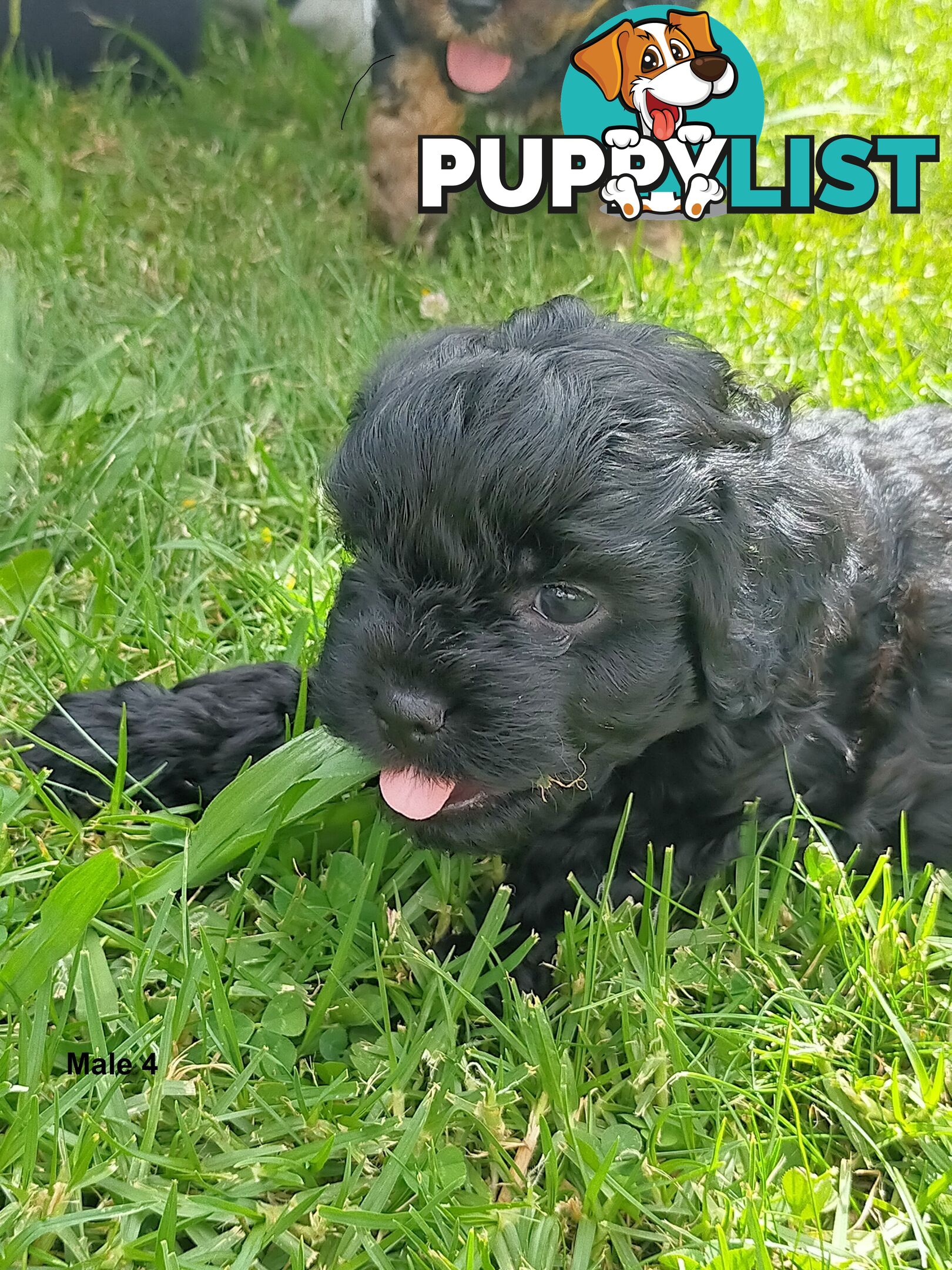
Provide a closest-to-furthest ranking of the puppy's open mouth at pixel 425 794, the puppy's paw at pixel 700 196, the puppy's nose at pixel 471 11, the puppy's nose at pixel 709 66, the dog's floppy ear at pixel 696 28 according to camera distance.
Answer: the puppy's open mouth at pixel 425 794 < the puppy's nose at pixel 471 11 < the dog's floppy ear at pixel 696 28 < the puppy's nose at pixel 709 66 < the puppy's paw at pixel 700 196

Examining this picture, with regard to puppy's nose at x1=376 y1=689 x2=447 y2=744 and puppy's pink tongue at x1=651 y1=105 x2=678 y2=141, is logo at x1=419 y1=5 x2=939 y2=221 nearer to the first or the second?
puppy's pink tongue at x1=651 y1=105 x2=678 y2=141

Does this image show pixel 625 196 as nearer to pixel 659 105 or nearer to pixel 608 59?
pixel 659 105

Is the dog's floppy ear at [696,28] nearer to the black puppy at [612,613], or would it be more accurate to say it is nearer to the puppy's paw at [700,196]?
the puppy's paw at [700,196]

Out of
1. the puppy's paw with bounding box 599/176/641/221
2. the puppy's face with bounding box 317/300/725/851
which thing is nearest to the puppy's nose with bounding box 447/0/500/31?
the puppy's paw with bounding box 599/176/641/221

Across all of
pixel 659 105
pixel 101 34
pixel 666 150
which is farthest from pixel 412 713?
pixel 101 34

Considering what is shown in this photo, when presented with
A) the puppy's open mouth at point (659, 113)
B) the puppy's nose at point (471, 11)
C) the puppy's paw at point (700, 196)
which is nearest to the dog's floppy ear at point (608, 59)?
the puppy's open mouth at point (659, 113)

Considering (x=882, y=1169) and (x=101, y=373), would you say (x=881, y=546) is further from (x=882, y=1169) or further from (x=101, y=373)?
(x=101, y=373)

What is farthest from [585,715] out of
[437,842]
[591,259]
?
[591,259]
